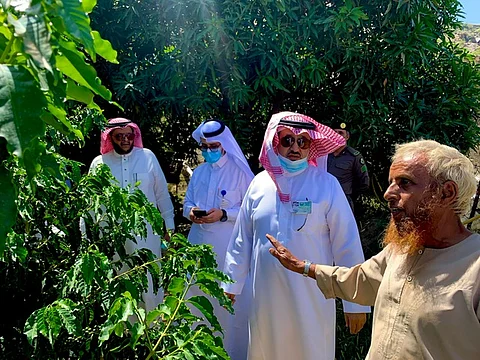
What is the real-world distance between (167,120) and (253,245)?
3.24 metres

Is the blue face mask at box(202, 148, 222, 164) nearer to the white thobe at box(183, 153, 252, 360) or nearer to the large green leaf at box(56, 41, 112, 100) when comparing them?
the white thobe at box(183, 153, 252, 360)

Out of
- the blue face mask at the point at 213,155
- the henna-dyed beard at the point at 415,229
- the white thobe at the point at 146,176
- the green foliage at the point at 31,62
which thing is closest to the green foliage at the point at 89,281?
the henna-dyed beard at the point at 415,229

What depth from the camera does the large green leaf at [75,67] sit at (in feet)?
2.78

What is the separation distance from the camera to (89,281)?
5.63 feet

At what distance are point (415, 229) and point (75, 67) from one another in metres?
1.43

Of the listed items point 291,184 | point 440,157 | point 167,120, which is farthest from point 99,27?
point 440,157

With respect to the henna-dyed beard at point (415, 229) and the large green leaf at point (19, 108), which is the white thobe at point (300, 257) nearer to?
the henna-dyed beard at point (415, 229)

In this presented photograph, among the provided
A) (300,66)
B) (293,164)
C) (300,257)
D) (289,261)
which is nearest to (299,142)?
(293,164)

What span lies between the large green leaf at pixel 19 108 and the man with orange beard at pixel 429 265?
1.47 metres

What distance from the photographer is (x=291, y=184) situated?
3395 mm

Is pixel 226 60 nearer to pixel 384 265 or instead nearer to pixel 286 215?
pixel 286 215

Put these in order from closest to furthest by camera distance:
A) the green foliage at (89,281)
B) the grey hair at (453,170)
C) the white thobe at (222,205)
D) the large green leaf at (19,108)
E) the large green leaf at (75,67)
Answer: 1. the large green leaf at (19,108)
2. the large green leaf at (75,67)
3. the green foliage at (89,281)
4. the grey hair at (453,170)
5. the white thobe at (222,205)

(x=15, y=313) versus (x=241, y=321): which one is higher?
(x=15, y=313)

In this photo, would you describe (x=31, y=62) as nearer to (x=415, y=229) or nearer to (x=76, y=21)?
(x=76, y=21)
